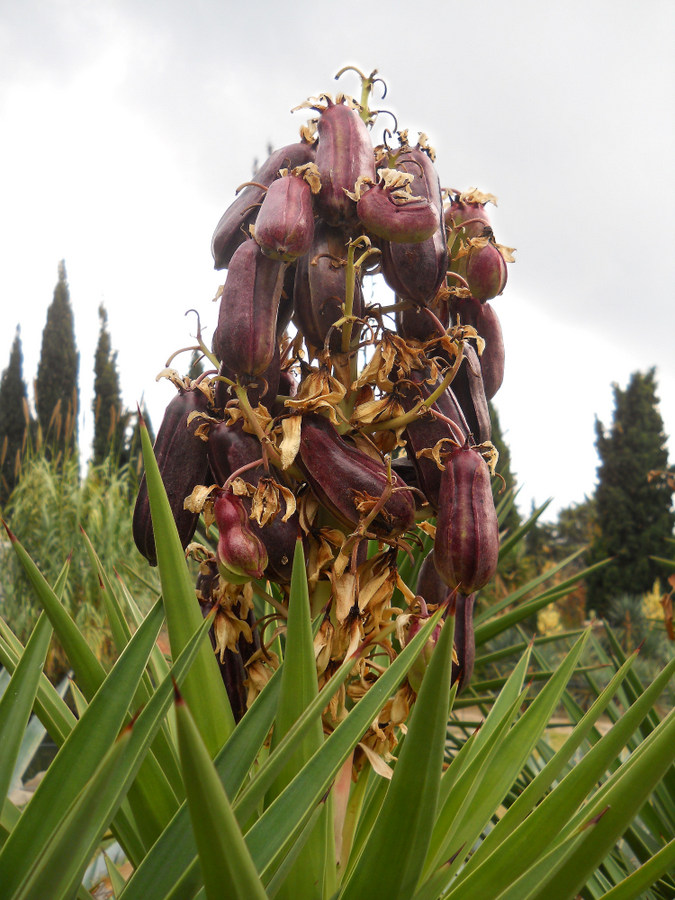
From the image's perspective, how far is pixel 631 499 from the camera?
9953 mm

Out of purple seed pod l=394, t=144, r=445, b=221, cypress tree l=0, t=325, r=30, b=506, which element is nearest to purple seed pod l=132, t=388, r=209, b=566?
purple seed pod l=394, t=144, r=445, b=221

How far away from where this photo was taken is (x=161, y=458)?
98 centimetres

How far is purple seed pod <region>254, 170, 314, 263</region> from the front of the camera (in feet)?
2.89

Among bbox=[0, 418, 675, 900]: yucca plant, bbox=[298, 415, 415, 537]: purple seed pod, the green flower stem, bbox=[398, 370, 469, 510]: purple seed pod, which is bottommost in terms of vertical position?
the green flower stem

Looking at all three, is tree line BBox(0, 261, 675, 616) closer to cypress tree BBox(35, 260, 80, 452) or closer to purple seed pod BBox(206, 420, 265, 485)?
cypress tree BBox(35, 260, 80, 452)

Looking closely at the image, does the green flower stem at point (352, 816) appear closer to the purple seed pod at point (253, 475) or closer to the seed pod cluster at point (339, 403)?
the seed pod cluster at point (339, 403)

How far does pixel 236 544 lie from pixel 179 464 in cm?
19

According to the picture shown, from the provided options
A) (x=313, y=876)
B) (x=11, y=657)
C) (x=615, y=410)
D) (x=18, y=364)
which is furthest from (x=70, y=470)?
(x=18, y=364)

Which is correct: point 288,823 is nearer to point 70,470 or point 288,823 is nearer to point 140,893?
point 140,893

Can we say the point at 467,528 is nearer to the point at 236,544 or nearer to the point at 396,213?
the point at 236,544

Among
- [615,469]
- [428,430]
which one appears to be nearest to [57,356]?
[615,469]

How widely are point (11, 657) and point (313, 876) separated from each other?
50 cm

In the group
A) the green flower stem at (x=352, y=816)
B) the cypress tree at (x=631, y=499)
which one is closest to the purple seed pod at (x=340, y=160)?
the green flower stem at (x=352, y=816)

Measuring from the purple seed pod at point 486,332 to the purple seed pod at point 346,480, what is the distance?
307mm
